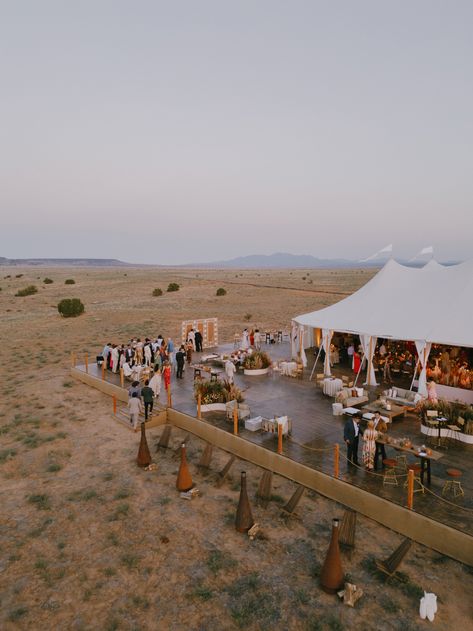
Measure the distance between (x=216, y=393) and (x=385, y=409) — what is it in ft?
19.5

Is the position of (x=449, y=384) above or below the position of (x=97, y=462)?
above

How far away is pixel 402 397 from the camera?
53.9ft

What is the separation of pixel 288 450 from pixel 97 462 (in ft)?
19.0

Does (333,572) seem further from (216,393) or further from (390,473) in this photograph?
(216,393)

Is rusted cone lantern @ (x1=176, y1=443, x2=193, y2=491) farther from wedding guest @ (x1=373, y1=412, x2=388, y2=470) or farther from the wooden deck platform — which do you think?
wedding guest @ (x1=373, y1=412, x2=388, y2=470)

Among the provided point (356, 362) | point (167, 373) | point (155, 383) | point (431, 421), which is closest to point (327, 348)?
point (356, 362)

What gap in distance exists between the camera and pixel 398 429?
13.8m

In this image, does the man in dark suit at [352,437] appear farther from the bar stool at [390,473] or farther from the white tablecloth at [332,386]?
the white tablecloth at [332,386]

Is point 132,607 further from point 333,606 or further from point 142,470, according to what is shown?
point 142,470

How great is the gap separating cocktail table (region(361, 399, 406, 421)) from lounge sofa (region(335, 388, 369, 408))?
0.53 m

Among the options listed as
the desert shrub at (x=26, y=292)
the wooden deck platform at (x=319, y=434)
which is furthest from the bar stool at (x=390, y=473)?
the desert shrub at (x=26, y=292)

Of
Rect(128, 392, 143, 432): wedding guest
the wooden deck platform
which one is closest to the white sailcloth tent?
the wooden deck platform

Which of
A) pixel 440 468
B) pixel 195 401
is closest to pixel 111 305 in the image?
pixel 195 401

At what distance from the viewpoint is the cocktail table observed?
14.4 m
